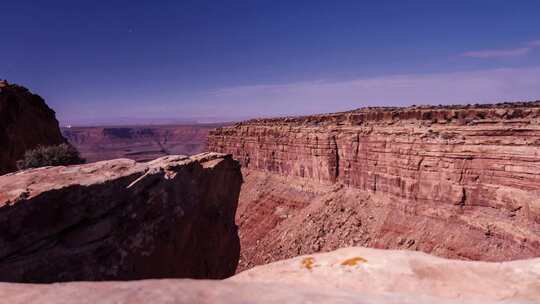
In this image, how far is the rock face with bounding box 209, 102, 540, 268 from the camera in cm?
2273

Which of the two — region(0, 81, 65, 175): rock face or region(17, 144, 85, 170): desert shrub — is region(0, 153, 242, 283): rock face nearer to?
region(17, 144, 85, 170): desert shrub

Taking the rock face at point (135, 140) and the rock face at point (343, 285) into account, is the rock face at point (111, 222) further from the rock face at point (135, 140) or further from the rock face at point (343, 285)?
the rock face at point (135, 140)

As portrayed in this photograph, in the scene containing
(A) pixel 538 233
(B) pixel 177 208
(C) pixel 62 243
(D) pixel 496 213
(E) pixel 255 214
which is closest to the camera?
(C) pixel 62 243

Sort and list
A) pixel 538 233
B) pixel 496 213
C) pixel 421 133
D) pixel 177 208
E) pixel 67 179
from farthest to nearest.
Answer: pixel 421 133, pixel 496 213, pixel 538 233, pixel 177 208, pixel 67 179

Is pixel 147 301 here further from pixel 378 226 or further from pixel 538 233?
pixel 378 226

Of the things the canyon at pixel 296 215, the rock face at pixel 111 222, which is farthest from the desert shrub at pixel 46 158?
the rock face at pixel 111 222

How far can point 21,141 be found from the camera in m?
33.0

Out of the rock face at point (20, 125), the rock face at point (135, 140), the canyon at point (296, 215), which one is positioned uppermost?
the rock face at point (20, 125)

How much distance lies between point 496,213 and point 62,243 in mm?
23814

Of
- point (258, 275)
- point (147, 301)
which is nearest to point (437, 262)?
point (258, 275)

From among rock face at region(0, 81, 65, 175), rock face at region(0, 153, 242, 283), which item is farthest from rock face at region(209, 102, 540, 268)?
rock face at region(0, 81, 65, 175)

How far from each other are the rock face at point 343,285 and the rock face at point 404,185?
58.6 ft

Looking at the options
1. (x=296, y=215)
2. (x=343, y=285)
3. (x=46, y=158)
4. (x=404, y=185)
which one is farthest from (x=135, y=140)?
(x=343, y=285)

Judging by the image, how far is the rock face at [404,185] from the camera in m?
22.7
